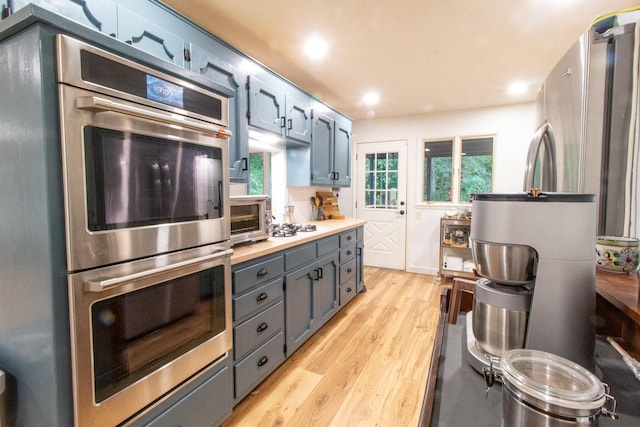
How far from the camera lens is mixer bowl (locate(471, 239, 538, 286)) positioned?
0.65 m

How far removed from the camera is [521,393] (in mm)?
449

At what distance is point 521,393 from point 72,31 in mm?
1347

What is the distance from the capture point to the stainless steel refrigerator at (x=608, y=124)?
0.86m

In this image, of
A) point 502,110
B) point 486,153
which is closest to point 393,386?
point 486,153

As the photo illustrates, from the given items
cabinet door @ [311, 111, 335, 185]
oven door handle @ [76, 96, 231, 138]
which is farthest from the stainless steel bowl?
cabinet door @ [311, 111, 335, 185]

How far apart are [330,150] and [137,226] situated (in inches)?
103

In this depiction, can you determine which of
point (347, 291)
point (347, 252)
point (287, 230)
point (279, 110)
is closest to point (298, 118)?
point (279, 110)

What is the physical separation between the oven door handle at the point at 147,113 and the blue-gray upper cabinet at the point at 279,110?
0.93 m

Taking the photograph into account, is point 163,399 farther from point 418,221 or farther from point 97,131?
point 418,221

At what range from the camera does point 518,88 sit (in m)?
3.25

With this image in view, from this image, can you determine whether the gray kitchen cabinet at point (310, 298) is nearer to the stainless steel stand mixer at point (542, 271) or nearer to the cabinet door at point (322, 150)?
the cabinet door at point (322, 150)

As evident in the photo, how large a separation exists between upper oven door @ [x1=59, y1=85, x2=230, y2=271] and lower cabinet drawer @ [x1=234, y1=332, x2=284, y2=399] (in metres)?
0.81

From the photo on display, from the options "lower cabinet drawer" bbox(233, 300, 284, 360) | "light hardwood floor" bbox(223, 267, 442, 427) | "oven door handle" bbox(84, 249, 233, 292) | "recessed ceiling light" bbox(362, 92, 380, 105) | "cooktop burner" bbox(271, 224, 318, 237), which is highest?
"recessed ceiling light" bbox(362, 92, 380, 105)

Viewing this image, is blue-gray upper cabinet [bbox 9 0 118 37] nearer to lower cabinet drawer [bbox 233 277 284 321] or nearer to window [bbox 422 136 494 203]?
lower cabinet drawer [bbox 233 277 284 321]
